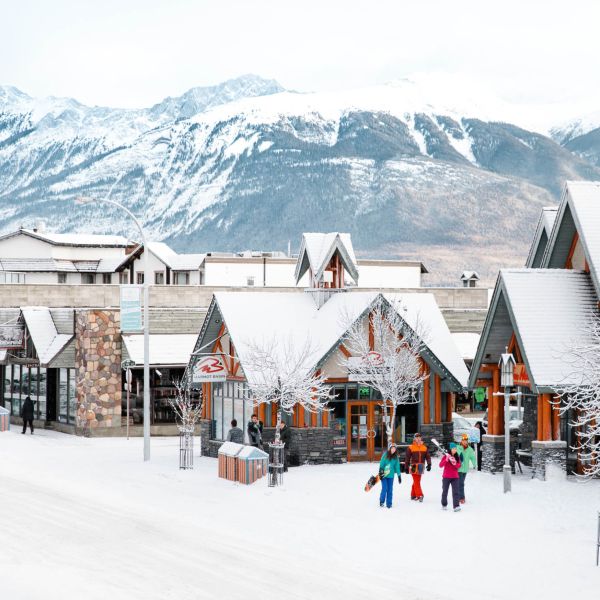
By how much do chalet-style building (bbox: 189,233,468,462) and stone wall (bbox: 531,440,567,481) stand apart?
6856mm

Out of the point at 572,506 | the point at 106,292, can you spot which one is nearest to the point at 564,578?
the point at 572,506

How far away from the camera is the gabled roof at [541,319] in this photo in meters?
31.2

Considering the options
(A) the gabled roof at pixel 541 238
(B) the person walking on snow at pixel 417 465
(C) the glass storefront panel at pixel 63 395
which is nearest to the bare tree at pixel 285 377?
(B) the person walking on snow at pixel 417 465

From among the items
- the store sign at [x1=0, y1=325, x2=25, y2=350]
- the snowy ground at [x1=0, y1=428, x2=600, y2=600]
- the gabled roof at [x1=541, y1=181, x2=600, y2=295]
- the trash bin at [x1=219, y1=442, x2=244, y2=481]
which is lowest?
the snowy ground at [x1=0, y1=428, x2=600, y2=600]

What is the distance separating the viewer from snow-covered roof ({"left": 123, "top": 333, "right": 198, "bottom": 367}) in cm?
4829

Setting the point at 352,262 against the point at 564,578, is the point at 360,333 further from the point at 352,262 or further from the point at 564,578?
the point at 564,578

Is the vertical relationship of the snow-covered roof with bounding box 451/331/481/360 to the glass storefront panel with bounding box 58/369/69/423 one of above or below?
above

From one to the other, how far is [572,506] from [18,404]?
31.9 metres

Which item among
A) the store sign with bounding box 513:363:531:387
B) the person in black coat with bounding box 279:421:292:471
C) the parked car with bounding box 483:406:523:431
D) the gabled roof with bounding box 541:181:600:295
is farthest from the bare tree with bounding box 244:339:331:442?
the gabled roof with bounding box 541:181:600:295

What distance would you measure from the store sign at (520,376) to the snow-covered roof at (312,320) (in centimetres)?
589

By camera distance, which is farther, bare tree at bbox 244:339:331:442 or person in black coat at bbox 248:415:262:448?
bare tree at bbox 244:339:331:442

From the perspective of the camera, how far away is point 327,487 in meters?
32.1

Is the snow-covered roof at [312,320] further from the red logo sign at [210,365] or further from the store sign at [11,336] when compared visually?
the store sign at [11,336]

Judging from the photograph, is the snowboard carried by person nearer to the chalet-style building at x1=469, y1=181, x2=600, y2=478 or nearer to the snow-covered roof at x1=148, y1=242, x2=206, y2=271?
the chalet-style building at x1=469, y1=181, x2=600, y2=478
